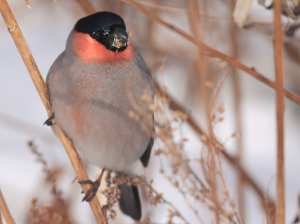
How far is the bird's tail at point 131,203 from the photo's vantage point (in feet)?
3.78

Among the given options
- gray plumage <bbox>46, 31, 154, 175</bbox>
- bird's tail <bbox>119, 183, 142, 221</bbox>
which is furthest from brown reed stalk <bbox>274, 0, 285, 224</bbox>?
bird's tail <bbox>119, 183, 142, 221</bbox>

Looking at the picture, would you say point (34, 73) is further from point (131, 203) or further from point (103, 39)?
point (131, 203)

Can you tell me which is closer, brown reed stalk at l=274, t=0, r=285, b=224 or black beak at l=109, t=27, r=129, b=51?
brown reed stalk at l=274, t=0, r=285, b=224

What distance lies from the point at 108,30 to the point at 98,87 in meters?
0.15

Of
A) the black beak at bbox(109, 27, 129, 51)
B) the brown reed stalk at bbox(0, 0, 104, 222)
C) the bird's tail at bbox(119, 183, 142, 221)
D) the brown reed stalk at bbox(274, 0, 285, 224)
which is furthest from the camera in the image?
the bird's tail at bbox(119, 183, 142, 221)

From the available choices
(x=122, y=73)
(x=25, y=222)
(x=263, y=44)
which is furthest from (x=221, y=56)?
(x=263, y=44)

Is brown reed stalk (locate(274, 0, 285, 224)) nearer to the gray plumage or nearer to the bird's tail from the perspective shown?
the gray plumage

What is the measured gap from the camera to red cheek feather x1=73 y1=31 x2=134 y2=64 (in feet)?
2.90

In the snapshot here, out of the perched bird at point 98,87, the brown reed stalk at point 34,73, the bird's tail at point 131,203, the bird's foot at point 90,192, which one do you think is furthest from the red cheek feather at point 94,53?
the bird's tail at point 131,203

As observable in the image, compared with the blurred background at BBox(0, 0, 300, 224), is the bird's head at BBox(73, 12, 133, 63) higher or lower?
higher

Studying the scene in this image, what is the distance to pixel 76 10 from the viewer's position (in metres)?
1.44

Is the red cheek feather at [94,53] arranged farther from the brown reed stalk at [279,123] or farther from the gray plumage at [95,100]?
the brown reed stalk at [279,123]

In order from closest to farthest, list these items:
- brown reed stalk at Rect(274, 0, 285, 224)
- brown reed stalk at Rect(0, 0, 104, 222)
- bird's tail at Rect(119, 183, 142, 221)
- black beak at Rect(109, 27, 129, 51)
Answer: brown reed stalk at Rect(274, 0, 285, 224) < brown reed stalk at Rect(0, 0, 104, 222) < black beak at Rect(109, 27, 129, 51) < bird's tail at Rect(119, 183, 142, 221)

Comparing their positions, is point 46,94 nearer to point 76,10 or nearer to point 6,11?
point 6,11
